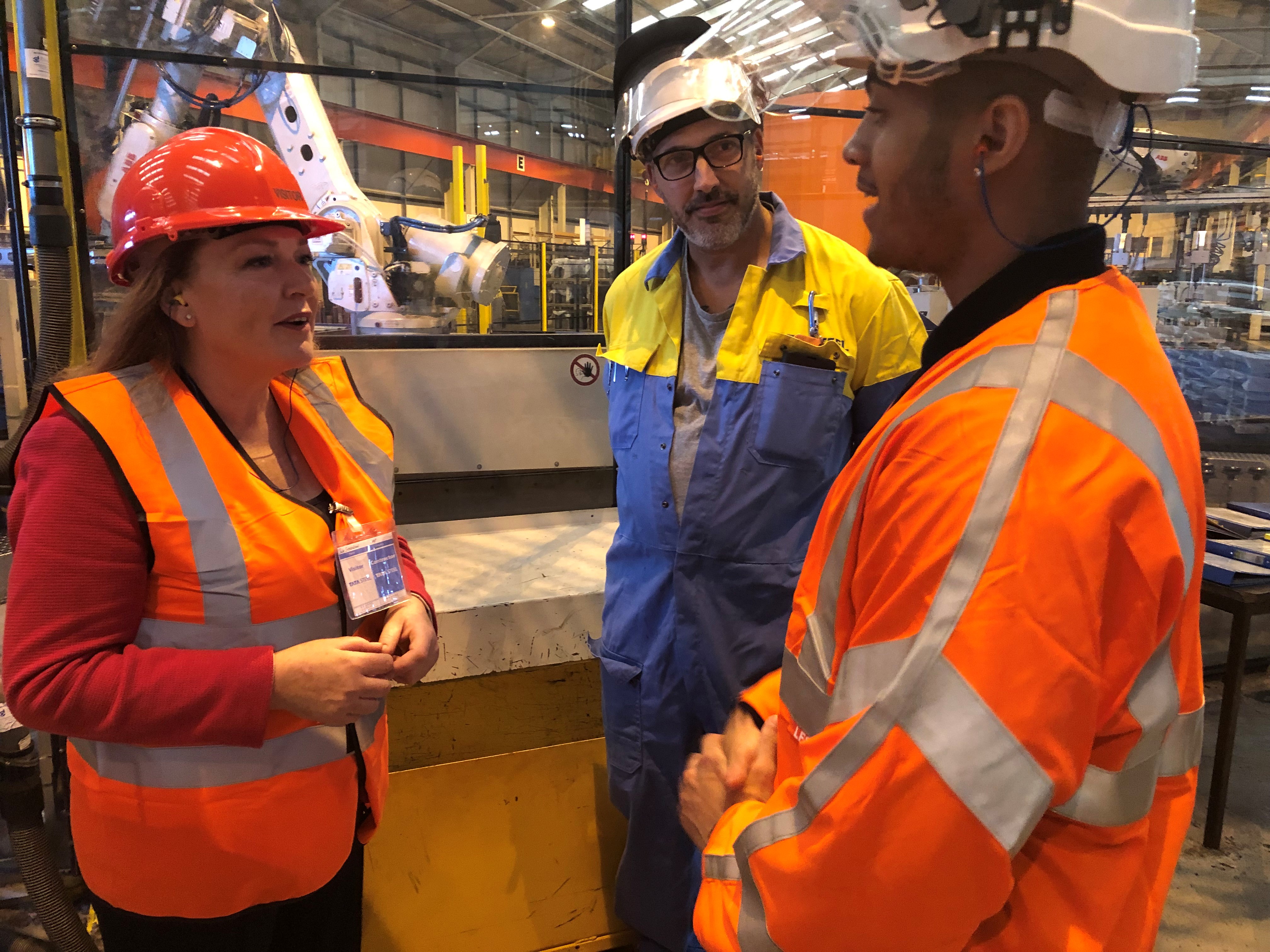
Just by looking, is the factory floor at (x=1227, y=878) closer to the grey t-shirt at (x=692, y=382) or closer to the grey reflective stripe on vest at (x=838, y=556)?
the grey t-shirt at (x=692, y=382)

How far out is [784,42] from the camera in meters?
0.99

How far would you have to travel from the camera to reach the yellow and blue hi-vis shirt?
1.49 metres

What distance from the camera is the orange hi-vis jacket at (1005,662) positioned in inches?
20.8

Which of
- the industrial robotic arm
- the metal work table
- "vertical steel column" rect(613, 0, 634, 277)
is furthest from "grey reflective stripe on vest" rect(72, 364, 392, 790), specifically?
the metal work table

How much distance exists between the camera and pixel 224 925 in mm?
1122

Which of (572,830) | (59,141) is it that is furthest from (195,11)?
(572,830)

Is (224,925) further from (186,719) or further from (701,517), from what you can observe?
(701,517)

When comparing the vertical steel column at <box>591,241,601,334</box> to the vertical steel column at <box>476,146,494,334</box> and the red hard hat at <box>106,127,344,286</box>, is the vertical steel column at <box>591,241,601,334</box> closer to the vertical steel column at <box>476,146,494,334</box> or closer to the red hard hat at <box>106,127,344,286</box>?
the vertical steel column at <box>476,146,494,334</box>

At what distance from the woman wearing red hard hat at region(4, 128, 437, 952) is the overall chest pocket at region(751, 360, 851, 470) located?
0.70 meters

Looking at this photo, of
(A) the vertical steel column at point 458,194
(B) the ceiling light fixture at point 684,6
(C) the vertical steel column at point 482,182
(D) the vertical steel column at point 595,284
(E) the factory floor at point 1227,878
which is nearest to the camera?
(B) the ceiling light fixture at point 684,6

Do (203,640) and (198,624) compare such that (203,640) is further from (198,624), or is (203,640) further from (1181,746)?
(1181,746)

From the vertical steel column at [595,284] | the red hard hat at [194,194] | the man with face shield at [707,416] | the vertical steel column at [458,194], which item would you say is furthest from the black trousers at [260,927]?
the vertical steel column at [595,284]

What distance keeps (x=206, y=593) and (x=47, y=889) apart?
118 centimetres

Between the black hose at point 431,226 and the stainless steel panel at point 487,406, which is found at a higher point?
the black hose at point 431,226
